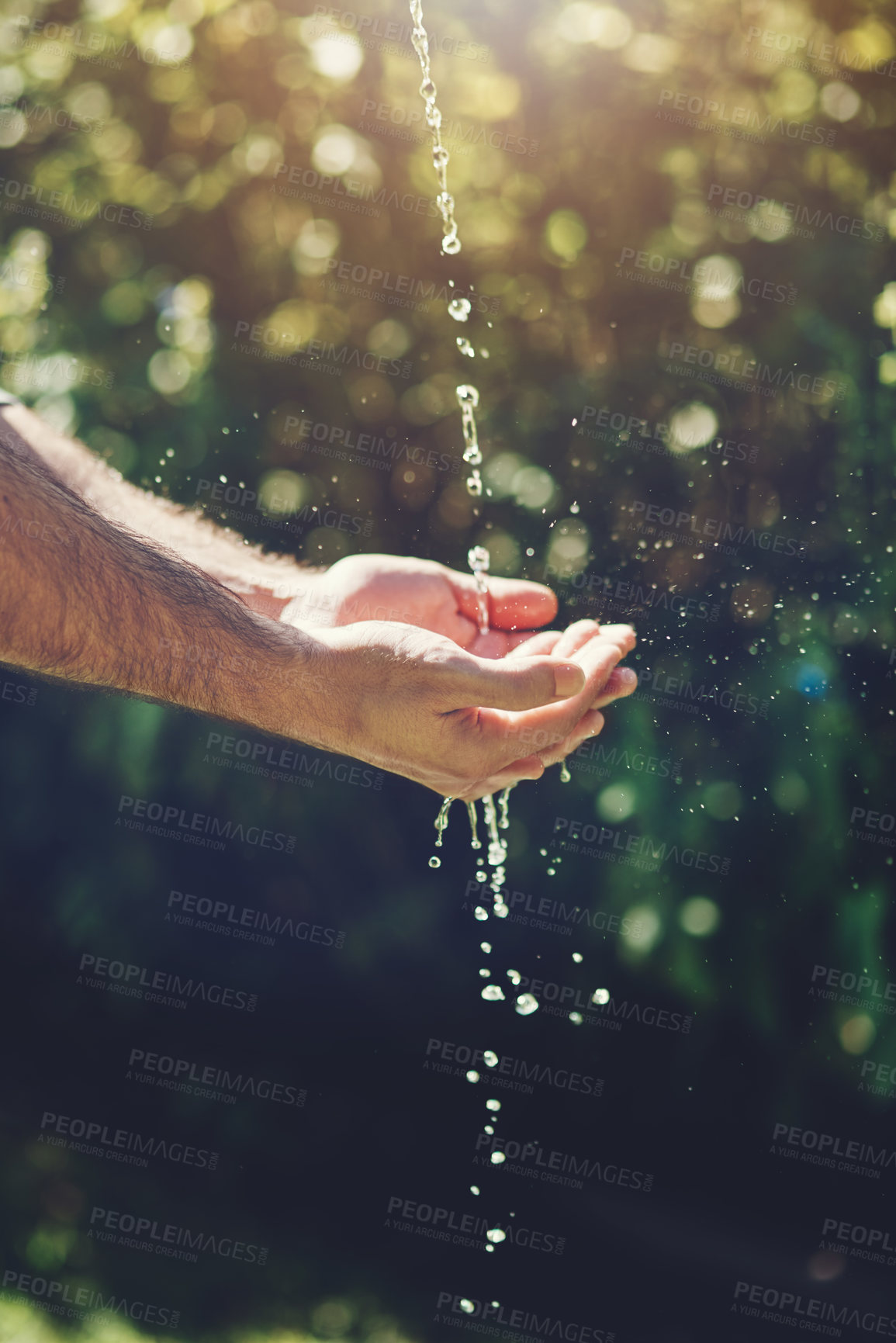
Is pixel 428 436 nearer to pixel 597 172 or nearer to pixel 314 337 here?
pixel 314 337

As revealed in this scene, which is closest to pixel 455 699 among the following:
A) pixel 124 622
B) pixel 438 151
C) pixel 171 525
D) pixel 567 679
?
pixel 567 679

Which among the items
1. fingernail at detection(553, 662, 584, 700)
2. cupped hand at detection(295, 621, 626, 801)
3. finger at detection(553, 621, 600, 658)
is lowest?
cupped hand at detection(295, 621, 626, 801)

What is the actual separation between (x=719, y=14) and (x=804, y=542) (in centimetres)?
166

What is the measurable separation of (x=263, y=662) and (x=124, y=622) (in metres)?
0.28

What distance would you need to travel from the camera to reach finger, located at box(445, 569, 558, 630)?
265cm

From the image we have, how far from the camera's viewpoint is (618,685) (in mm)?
Result: 2271

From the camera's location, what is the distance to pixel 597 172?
3221 mm

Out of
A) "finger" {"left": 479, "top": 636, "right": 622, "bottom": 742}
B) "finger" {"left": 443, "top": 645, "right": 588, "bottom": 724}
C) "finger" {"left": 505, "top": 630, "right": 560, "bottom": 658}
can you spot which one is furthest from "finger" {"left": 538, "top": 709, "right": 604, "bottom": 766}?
"finger" {"left": 443, "top": 645, "right": 588, "bottom": 724}

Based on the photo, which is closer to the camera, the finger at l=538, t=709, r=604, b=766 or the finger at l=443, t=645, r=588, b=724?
the finger at l=443, t=645, r=588, b=724

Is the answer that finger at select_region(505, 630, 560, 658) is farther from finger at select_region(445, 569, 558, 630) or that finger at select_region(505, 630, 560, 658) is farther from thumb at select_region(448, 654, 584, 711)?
thumb at select_region(448, 654, 584, 711)

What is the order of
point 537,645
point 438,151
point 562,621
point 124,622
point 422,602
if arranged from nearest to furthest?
point 124,622 < point 537,645 < point 422,602 < point 438,151 < point 562,621

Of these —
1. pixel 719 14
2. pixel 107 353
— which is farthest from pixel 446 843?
pixel 719 14

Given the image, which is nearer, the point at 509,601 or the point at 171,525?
the point at 509,601

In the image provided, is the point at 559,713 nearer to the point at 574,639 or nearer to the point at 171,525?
the point at 574,639
